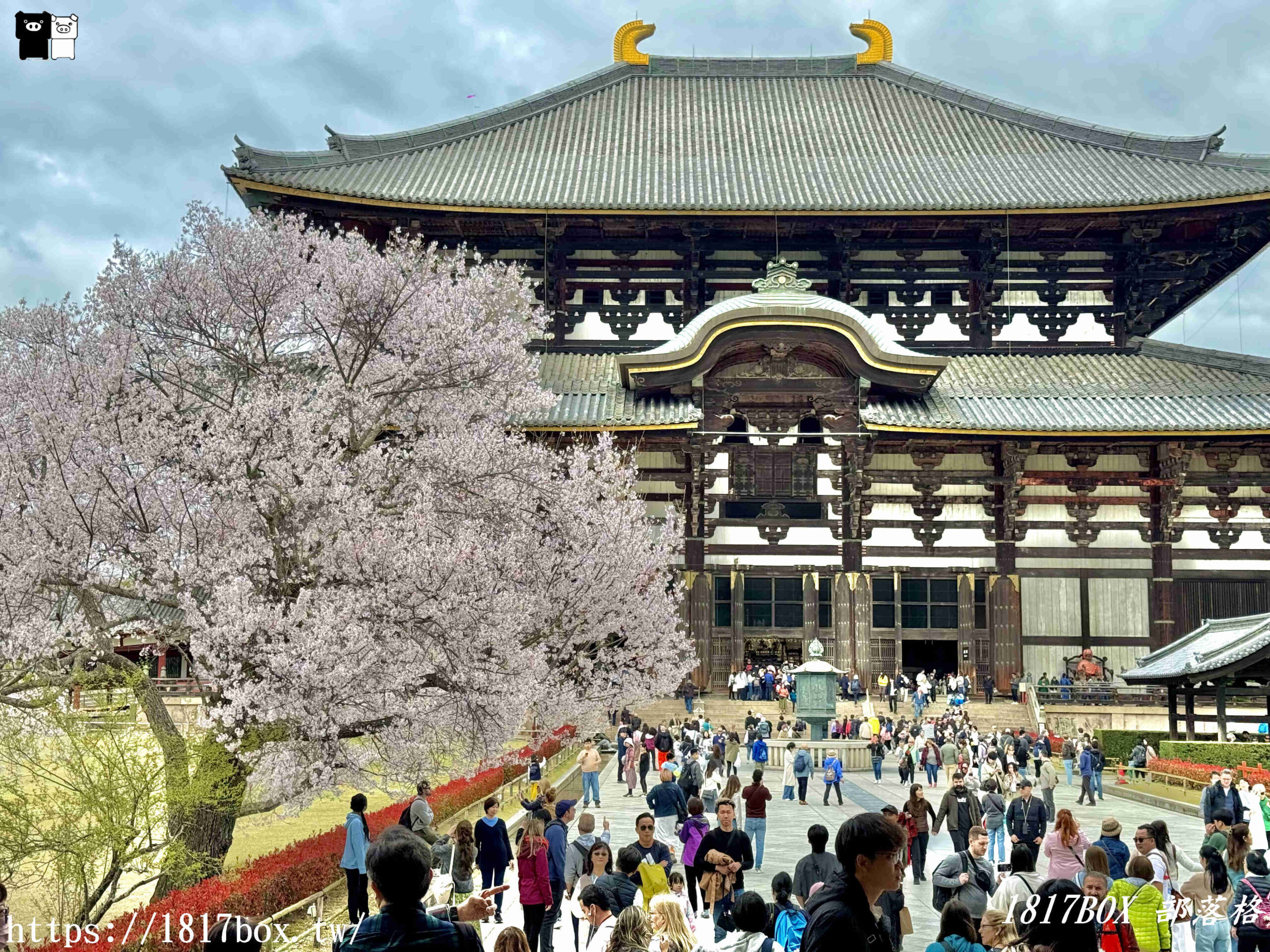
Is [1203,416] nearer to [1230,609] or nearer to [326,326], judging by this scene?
[1230,609]

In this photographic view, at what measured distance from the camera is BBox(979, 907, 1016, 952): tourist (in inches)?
327

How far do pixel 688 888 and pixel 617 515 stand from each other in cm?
1312

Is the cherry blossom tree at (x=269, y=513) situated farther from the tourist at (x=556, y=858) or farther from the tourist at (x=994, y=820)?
the tourist at (x=994, y=820)

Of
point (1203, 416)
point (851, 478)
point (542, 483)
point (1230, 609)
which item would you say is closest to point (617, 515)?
point (542, 483)

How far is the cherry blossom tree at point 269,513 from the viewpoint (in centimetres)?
1483

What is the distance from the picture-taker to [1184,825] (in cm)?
2277

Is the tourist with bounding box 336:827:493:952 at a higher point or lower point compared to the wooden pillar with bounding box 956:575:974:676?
lower

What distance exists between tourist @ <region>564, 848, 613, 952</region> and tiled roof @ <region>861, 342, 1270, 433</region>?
87.5ft

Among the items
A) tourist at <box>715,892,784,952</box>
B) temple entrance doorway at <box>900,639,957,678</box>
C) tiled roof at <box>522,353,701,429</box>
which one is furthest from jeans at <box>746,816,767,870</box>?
temple entrance doorway at <box>900,639,957,678</box>

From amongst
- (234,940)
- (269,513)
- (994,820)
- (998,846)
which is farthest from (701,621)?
(234,940)

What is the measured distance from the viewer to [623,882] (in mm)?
10742

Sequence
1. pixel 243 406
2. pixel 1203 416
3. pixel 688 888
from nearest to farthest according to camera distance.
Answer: pixel 688 888, pixel 243 406, pixel 1203 416

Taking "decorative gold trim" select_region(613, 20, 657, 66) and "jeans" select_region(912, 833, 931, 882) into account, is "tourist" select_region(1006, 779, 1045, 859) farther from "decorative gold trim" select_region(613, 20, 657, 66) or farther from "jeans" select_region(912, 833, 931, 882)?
"decorative gold trim" select_region(613, 20, 657, 66)

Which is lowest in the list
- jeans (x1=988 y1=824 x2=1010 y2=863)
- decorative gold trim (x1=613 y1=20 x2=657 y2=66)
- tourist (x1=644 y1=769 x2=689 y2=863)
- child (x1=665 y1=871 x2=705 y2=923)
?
jeans (x1=988 y1=824 x2=1010 y2=863)
